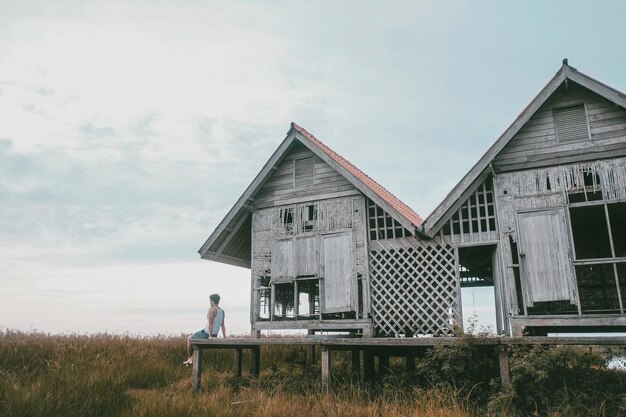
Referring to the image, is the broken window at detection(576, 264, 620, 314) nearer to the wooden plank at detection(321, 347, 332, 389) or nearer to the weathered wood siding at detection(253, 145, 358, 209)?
the weathered wood siding at detection(253, 145, 358, 209)

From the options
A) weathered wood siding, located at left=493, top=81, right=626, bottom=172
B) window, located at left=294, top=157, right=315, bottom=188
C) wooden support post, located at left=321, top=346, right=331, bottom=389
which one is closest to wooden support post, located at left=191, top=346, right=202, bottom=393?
wooden support post, located at left=321, top=346, right=331, bottom=389

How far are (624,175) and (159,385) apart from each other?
Answer: 13013 mm

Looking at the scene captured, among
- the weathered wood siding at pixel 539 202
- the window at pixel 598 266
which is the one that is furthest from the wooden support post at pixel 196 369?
the window at pixel 598 266

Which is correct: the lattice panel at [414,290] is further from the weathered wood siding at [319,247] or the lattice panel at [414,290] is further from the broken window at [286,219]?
the broken window at [286,219]

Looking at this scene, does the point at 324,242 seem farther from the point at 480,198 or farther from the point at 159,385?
the point at 159,385

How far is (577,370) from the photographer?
456 inches

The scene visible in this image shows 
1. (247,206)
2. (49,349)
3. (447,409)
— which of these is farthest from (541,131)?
(49,349)

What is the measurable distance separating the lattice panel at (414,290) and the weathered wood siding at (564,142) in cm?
274

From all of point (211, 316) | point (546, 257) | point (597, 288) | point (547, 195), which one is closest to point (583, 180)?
point (547, 195)

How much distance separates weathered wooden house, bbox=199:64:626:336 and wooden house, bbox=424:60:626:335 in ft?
0.08

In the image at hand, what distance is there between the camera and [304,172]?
591 inches

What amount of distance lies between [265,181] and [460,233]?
5.73 meters

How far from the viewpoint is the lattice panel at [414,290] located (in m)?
12.6

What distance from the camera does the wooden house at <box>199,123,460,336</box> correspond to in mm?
13039
